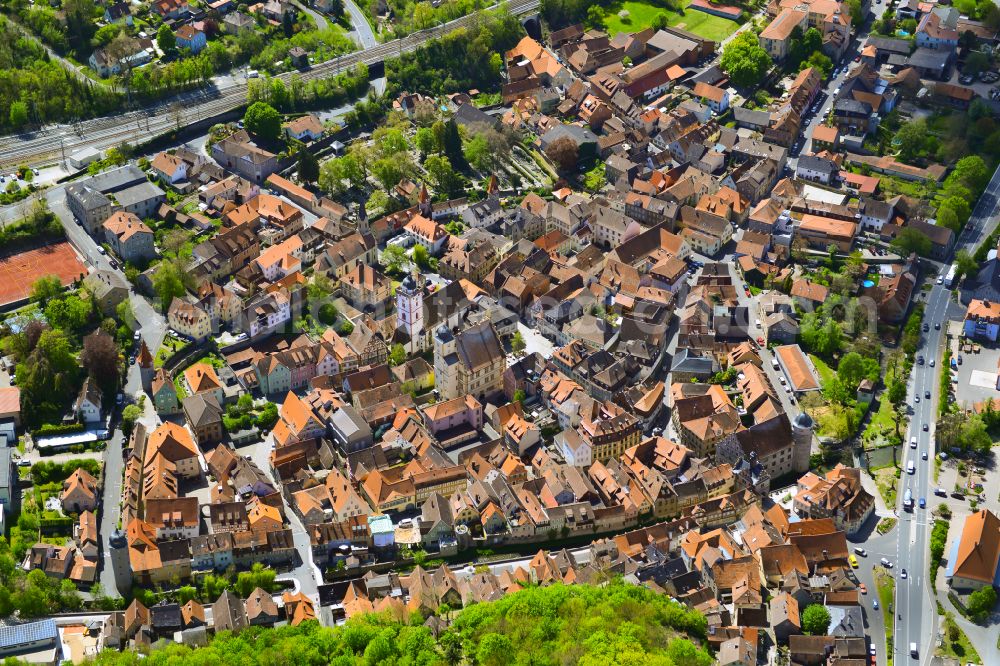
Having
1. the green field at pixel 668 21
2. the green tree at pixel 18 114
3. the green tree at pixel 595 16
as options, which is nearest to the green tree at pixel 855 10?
the green field at pixel 668 21

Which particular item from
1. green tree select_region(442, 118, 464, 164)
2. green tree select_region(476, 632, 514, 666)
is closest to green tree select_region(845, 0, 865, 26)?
green tree select_region(442, 118, 464, 164)

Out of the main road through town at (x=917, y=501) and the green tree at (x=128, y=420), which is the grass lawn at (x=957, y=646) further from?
the green tree at (x=128, y=420)

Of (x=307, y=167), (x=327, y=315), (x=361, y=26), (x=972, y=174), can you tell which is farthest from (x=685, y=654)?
Result: (x=361, y=26)

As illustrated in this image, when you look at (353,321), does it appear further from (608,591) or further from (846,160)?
(846,160)

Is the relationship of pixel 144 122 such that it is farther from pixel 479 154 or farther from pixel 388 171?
pixel 479 154

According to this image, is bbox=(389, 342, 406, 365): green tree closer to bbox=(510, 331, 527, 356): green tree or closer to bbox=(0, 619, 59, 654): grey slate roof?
bbox=(510, 331, 527, 356): green tree

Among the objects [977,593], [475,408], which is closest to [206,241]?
[475,408]
